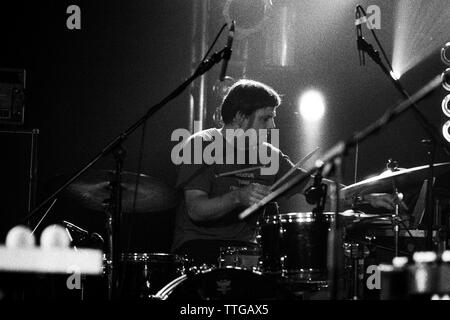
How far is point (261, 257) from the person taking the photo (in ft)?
13.9

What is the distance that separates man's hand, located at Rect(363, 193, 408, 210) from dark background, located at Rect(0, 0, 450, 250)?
157 cm

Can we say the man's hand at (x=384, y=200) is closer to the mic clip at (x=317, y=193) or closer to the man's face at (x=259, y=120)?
the man's face at (x=259, y=120)

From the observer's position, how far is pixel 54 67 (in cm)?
546

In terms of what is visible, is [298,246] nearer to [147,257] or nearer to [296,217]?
[296,217]

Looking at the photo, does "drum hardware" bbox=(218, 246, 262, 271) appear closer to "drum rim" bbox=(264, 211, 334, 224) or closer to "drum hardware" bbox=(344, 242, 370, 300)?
"drum rim" bbox=(264, 211, 334, 224)

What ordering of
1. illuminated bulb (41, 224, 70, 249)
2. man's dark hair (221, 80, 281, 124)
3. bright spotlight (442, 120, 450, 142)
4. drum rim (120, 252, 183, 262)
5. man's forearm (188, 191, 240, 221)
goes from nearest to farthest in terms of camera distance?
drum rim (120, 252, 183, 262) < man's forearm (188, 191, 240, 221) < illuminated bulb (41, 224, 70, 249) < man's dark hair (221, 80, 281, 124) < bright spotlight (442, 120, 450, 142)

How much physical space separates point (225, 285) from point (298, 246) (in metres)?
0.59

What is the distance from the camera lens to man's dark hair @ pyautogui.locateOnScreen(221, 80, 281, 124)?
194 inches

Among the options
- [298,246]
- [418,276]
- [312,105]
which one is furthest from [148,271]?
[312,105]

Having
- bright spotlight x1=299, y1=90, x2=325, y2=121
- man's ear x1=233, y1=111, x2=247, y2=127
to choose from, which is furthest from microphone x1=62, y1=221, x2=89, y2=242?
bright spotlight x1=299, y1=90, x2=325, y2=121

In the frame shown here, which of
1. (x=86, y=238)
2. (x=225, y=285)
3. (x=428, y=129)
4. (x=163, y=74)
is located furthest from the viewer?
(x=163, y=74)

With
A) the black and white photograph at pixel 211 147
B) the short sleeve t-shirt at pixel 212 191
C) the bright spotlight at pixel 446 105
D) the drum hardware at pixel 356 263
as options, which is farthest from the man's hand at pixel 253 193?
the bright spotlight at pixel 446 105

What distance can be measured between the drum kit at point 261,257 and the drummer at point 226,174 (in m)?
0.23
